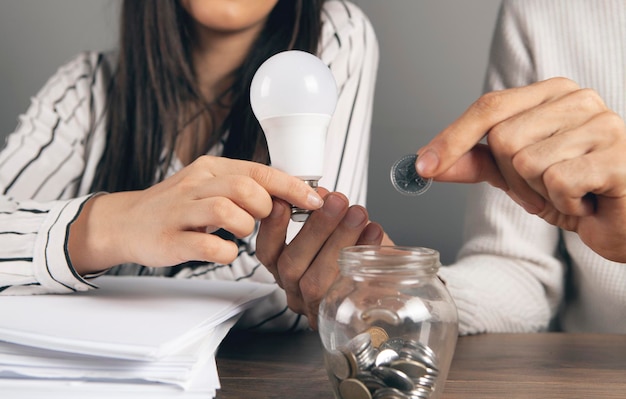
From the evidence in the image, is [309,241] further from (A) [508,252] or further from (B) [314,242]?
(A) [508,252]

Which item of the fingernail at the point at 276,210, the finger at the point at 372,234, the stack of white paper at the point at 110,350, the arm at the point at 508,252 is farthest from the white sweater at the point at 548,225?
the stack of white paper at the point at 110,350

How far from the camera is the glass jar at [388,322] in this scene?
1.48 ft

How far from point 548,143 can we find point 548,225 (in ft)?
1.63

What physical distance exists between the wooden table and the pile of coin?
0.23 ft

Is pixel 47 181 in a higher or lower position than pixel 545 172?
lower

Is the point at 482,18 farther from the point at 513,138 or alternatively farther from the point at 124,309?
the point at 124,309

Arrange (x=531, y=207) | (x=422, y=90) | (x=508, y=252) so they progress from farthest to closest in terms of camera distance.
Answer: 1. (x=422, y=90)
2. (x=508, y=252)
3. (x=531, y=207)

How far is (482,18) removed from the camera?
4.40ft

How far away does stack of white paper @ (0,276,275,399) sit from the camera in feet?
1.53

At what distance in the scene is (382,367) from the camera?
1.44 ft

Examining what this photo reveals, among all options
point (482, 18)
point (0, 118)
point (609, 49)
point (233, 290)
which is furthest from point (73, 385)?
point (0, 118)

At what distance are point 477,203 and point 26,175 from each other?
70cm

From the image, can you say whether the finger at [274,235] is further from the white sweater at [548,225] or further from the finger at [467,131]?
the white sweater at [548,225]

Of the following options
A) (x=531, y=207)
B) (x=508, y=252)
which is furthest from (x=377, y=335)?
(x=508, y=252)
